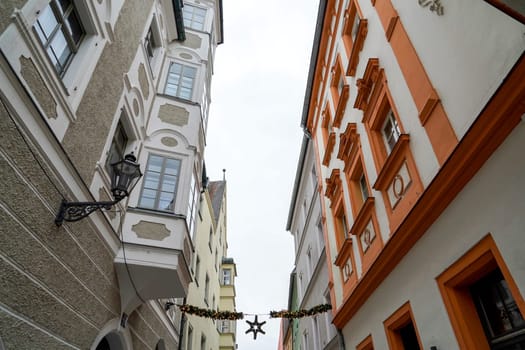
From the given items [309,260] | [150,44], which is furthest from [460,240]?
[309,260]

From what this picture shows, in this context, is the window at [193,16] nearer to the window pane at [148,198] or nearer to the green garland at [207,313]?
the window pane at [148,198]

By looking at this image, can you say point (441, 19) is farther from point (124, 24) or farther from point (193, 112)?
point (193, 112)

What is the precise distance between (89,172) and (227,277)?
2698 centimetres

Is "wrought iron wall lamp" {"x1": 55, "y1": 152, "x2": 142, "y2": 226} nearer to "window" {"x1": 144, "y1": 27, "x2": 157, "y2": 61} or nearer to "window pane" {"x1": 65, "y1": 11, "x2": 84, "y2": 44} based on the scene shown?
"window pane" {"x1": 65, "y1": 11, "x2": 84, "y2": 44}

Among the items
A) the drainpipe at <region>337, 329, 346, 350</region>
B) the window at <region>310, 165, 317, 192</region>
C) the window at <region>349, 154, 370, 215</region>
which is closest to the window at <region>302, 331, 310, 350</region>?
the drainpipe at <region>337, 329, 346, 350</region>

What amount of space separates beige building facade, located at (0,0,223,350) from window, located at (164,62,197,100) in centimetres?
7

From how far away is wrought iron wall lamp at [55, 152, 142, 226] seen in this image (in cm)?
484

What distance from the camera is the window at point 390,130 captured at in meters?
6.82

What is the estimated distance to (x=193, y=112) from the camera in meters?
10.2

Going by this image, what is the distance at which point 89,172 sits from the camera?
5750 mm

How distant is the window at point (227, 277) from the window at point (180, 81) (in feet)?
74.9

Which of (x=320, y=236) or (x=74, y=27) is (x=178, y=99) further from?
(x=320, y=236)

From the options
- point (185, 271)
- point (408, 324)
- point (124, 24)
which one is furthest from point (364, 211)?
point (124, 24)

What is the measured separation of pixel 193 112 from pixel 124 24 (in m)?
3.21
